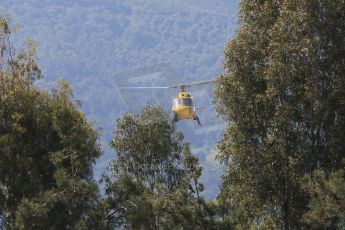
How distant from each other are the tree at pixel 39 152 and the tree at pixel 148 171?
38.1 inches

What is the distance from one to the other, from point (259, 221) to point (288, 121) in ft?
10.6

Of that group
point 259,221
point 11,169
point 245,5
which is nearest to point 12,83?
point 11,169

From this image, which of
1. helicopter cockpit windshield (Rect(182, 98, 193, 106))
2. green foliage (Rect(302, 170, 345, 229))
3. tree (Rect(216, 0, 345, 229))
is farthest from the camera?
helicopter cockpit windshield (Rect(182, 98, 193, 106))

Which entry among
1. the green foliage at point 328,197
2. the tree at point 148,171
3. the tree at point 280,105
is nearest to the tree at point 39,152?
the tree at point 148,171

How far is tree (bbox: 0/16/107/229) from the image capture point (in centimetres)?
1369

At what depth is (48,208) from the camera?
13.6 metres

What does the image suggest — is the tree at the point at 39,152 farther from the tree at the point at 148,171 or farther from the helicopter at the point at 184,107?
the helicopter at the point at 184,107

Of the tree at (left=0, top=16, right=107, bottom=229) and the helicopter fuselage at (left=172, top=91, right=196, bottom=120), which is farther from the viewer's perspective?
the helicopter fuselage at (left=172, top=91, right=196, bottom=120)

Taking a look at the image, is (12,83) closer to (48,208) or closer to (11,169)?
(11,169)

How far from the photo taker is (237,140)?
16.0 meters

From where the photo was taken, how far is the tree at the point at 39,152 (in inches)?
539

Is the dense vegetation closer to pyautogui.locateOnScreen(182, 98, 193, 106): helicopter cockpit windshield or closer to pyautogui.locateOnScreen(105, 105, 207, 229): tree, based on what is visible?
pyautogui.locateOnScreen(105, 105, 207, 229): tree

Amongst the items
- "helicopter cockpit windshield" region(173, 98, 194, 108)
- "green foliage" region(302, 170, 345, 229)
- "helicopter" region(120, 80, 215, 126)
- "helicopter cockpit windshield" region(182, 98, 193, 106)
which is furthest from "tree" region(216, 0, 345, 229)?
"helicopter cockpit windshield" region(182, 98, 193, 106)

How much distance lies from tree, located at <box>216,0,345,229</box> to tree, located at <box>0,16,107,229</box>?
3166 mm
